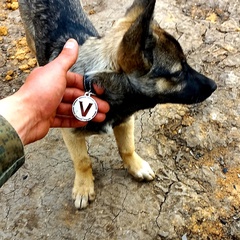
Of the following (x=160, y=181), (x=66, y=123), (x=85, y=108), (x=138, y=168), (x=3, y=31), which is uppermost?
(x=85, y=108)

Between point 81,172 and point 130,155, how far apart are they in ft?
1.18

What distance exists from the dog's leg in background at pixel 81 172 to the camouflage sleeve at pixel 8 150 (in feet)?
2.78

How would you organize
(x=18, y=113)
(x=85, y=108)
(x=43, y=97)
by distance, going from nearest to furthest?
1. (x=18, y=113)
2. (x=43, y=97)
3. (x=85, y=108)

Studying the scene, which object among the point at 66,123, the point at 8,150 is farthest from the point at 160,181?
the point at 8,150

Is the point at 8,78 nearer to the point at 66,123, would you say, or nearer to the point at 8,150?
the point at 66,123

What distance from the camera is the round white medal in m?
2.31

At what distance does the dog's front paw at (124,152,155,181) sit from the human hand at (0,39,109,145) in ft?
2.09

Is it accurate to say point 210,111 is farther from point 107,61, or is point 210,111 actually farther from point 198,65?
point 107,61

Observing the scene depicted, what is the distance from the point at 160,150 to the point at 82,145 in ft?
2.09

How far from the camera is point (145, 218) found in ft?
9.06

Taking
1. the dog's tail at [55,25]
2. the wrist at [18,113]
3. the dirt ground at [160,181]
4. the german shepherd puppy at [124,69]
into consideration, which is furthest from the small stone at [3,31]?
the wrist at [18,113]

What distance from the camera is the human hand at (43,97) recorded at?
203cm

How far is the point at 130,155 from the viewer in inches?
116

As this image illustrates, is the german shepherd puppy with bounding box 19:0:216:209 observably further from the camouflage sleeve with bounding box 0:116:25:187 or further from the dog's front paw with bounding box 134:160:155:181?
the camouflage sleeve with bounding box 0:116:25:187
